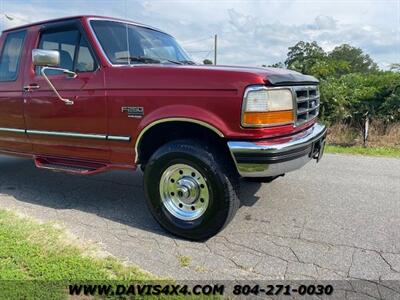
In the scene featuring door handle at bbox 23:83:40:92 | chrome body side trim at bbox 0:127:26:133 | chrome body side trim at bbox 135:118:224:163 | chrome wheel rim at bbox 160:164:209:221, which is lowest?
chrome wheel rim at bbox 160:164:209:221

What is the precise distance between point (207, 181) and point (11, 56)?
10.7 ft

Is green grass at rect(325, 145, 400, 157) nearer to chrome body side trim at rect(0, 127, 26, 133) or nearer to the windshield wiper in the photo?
the windshield wiper

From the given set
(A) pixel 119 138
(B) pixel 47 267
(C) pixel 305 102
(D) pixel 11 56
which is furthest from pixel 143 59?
(B) pixel 47 267

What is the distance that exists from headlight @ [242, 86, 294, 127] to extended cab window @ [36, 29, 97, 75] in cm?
175

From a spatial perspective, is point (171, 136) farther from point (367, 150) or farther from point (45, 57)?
point (367, 150)

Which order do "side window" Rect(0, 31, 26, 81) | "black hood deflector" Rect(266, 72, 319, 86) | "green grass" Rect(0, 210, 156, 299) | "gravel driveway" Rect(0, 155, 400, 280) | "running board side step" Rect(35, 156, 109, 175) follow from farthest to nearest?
"side window" Rect(0, 31, 26, 81) → "running board side step" Rect(35, 156, 109, 175) → "black hood deflector" Rect(266, 72, 319, 86) → "gravel driveway" Rect(0, 155, 400, 280) → "green grass" Rect(0, 210, 156, 299)

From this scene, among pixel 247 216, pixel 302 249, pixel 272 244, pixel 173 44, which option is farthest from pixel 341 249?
pixel 173 44

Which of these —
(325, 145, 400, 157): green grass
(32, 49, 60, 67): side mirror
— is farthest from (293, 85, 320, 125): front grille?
A: (325, 145, 400, 157): green grass

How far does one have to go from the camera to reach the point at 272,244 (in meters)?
3.52

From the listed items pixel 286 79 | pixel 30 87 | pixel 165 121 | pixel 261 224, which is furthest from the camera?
pixel 30 87

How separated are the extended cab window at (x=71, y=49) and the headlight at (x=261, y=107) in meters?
1.75

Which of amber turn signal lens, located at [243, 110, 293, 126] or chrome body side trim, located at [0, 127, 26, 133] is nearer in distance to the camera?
amber turn signal lens, located at [243, 110, 293, 126]

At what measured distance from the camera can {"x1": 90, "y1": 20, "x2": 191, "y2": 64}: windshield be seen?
4.11m

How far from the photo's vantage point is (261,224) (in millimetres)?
3955
